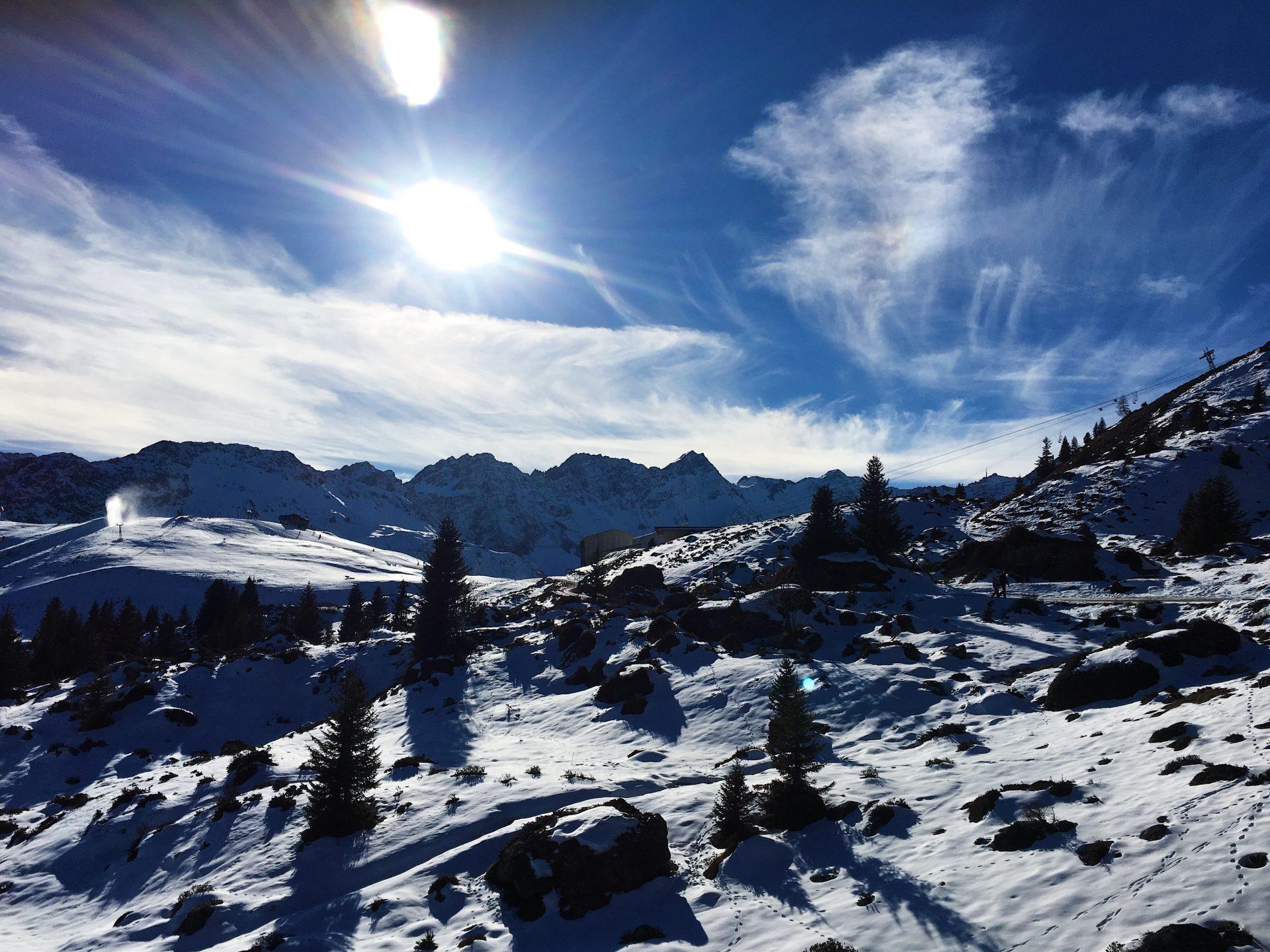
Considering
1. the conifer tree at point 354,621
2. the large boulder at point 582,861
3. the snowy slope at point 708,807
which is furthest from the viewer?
the conifer tree at point 354,621

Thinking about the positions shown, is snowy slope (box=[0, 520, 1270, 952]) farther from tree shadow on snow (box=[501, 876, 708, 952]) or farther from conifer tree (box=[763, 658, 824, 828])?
conifer tree (box=[763, 658, 824, 828])

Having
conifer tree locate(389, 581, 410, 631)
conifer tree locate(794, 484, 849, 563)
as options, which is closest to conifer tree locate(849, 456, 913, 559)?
conifer tree locate(794, 484, 849, 563)

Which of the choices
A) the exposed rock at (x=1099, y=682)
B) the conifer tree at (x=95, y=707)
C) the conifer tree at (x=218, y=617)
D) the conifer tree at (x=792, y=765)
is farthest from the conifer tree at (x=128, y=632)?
the exposed rock at (x=1099, y=682)

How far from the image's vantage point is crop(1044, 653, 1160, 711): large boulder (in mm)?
18516

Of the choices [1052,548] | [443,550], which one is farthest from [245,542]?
[1052,548]

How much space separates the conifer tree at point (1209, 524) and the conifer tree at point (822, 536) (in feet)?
67.3

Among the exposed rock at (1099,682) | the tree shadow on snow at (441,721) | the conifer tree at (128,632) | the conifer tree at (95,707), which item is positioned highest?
the exposed rock at (1099,682)

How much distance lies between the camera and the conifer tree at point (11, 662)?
4188 centimetres

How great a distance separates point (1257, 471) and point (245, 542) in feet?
649

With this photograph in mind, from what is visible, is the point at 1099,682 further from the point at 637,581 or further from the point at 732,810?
the point at 637,581

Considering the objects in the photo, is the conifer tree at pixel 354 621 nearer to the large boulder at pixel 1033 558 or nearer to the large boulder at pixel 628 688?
the large boulder at pixel 628 688

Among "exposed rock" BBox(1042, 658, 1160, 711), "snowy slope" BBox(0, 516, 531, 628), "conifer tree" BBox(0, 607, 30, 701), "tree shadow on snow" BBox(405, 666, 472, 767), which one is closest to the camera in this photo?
"exposed rock" BBox(1042, 658, 1160, 711)

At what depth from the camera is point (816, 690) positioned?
25.1 m

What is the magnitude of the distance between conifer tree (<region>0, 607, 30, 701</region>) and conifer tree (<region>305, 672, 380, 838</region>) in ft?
130
